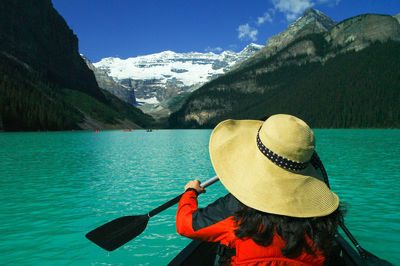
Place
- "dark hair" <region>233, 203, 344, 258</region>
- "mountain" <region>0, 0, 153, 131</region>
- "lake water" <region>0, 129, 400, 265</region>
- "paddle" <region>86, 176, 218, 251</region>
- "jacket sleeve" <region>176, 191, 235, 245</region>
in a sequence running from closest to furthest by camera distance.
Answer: "dark hair" <region>233, 203, 344, 258</region>, "jacket sleeve" <region>176, 191, 235, 245</region>, "paddle" <region>86, 176, 218, 251</region>, "lake water" <region>0, 129, 400, 265</region>, "mountain" <region>0, 0, 153, 131</region>

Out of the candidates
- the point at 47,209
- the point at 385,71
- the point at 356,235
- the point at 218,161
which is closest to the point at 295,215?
the point at 218,161

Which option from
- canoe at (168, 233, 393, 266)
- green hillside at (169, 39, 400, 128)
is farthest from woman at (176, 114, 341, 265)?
green hillside at (169, 39, 400, 128)

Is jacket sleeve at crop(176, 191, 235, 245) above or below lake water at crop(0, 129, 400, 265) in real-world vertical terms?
above

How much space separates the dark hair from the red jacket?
0.05 meters

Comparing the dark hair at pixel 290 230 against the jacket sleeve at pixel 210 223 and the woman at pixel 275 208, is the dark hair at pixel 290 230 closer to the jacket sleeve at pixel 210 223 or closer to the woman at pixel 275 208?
the woman at pixel 275 208

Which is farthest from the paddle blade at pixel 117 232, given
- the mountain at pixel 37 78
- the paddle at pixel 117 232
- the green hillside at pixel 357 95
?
the green hillside at pixel 357 95

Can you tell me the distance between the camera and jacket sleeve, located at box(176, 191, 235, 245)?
2697 mm

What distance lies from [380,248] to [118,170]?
17171mm

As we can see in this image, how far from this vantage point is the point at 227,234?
8.98 feet

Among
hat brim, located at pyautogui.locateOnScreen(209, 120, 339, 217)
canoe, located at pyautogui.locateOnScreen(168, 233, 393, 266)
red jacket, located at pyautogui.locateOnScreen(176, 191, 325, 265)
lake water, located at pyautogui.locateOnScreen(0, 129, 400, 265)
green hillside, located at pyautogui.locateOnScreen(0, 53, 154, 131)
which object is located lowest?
lake water, located at pyautogui.locateOnScreen(0, 129, 400, 265)

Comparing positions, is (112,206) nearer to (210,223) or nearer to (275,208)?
(210,223)

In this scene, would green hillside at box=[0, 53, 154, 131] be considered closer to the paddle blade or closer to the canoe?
the paddle blade

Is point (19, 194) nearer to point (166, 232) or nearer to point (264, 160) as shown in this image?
point (166, 232)

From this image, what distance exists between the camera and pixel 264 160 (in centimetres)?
256
